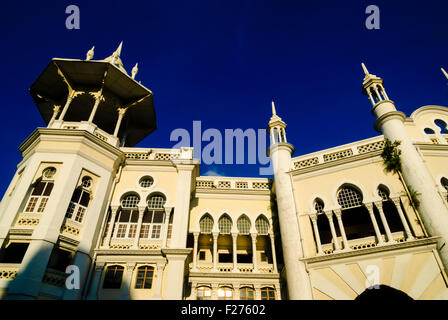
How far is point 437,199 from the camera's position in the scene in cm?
1525

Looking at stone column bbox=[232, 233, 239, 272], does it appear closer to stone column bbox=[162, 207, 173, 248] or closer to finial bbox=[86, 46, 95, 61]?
stone column bbox=[162, 207, 173, 248]

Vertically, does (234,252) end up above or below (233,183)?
below

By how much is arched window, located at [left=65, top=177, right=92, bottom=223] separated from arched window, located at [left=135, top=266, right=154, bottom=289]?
14.3ft

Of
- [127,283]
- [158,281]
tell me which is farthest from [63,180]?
[158,281]

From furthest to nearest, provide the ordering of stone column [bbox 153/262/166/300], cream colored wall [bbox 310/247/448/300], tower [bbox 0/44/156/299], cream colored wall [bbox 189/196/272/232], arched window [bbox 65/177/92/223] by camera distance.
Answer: cream colored wall [bbox 189/196/272/232], arched window [bbox 65/177/92/223], stone column [bbox 153/262/166/300], cream colored wall [bbox 310/247/448/300], tower [bbox 0/44/156/299]

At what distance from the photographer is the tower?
44.2 feet

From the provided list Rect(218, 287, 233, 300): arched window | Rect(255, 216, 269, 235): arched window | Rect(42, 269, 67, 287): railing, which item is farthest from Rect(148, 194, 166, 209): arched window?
Rect(255, 216, 269, 235): arched window

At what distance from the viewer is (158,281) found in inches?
584

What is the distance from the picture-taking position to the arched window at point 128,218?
1708 cm

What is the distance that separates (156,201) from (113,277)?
495cm

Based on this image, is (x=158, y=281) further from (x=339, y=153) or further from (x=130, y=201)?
(x=339, y=153)

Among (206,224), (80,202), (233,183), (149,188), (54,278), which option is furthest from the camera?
(233,183)
